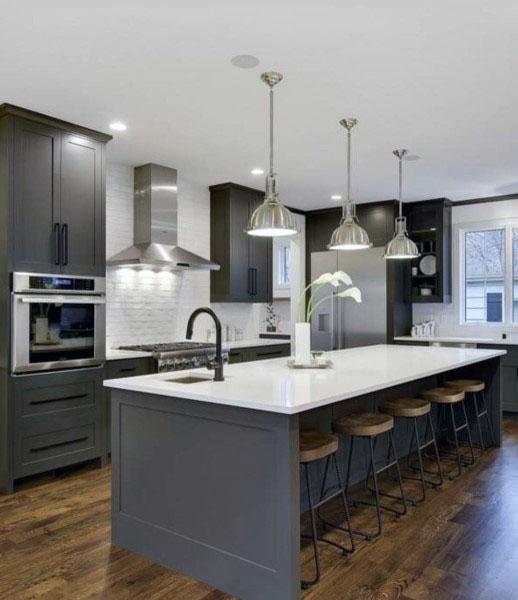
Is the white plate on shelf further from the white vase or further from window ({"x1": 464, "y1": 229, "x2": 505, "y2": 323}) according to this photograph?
the white vase

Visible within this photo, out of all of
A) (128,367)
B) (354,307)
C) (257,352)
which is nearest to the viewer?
(128,367)

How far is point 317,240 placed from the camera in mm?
7500

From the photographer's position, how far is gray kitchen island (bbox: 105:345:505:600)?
215 cm

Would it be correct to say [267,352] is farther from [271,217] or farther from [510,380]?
[271,217]

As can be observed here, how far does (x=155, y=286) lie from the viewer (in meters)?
5.45

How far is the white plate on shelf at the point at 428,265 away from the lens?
22.7ft

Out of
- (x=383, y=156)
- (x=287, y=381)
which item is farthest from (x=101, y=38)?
(x=383, y=156)

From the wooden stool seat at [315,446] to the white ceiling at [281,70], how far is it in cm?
206

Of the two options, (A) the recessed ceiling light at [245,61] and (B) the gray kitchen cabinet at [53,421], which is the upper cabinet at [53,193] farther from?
(A) the recessed ceiling light at [245,61]

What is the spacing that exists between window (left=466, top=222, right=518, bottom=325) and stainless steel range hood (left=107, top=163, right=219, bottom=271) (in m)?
3.67

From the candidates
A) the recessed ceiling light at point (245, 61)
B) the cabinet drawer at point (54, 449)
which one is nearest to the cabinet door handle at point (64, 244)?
the cabinet drawer at point (54, 449)

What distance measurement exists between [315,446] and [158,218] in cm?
334

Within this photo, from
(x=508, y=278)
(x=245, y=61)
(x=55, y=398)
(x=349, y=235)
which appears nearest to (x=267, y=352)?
(x=349, y=235)

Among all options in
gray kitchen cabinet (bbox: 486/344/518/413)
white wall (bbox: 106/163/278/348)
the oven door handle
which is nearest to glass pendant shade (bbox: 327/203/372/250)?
the oven door handle
